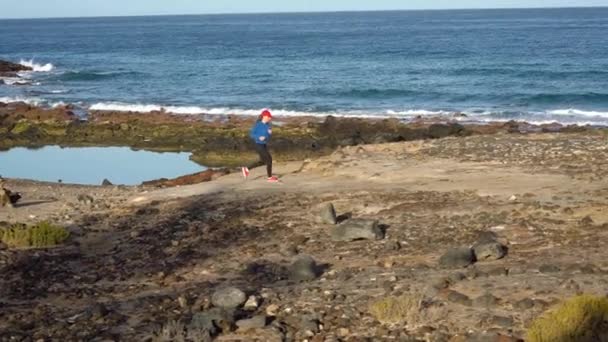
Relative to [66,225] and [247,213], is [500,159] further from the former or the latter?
[66,225]

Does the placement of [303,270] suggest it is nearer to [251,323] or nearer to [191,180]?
[251,323]

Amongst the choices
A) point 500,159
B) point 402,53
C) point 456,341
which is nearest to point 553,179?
point 500,159

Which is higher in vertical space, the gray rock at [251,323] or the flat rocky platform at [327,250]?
the gray rock at [251,323]

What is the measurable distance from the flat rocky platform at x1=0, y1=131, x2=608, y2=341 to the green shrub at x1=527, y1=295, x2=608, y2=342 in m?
0.36

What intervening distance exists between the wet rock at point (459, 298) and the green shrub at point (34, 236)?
6.70 meters

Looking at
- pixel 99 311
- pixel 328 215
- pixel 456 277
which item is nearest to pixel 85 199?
pixel 328 215

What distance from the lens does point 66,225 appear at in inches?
613

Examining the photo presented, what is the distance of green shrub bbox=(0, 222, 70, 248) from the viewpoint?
14.1m

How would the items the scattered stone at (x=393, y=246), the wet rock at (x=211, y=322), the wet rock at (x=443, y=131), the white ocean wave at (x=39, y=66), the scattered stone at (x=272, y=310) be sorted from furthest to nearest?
the white ocean wave at (x=39, y=66), the wet rock at (x=443, y=131), the scattered stone at (x=393, y=246), the scattered stone at (x=272, y=310), the wet rock at (x=211, y=322)

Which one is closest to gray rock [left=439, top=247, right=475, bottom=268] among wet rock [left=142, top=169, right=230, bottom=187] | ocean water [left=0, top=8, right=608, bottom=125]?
wet rock [left=142, top=169, right=230, bottom=187]

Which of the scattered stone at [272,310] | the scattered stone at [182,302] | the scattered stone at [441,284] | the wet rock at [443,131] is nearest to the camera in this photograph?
the scattered stone at [272,310]

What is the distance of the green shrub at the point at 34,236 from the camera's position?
14.1m

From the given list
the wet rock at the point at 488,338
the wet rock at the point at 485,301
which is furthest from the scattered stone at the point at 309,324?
the wet rock at the point at 485,301

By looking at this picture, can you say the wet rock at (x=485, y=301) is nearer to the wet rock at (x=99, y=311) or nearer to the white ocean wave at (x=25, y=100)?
the wet rock at (x=99, y=311)
